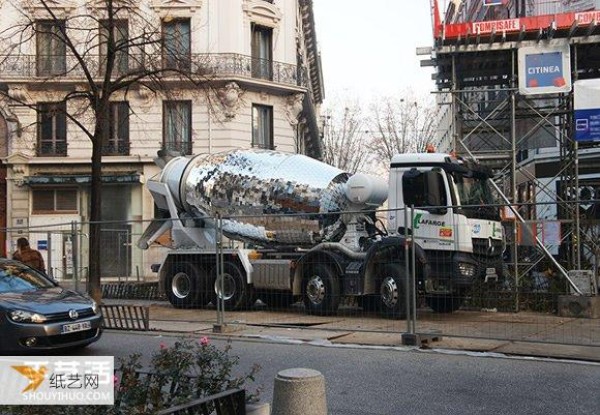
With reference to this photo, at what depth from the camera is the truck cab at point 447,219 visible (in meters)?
11.9

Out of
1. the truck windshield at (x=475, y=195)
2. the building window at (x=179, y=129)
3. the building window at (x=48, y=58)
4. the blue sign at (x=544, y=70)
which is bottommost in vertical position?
the truck windshield at (x=475, y=195)

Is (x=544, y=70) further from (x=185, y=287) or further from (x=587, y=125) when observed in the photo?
(x=185, y=287)

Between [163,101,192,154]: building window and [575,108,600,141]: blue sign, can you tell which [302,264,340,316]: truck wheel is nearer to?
[575,108,600,141]: blue sign

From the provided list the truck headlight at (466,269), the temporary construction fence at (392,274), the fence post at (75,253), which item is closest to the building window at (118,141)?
the temporary construction fence at (392,274)

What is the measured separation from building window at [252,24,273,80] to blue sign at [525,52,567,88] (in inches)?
693

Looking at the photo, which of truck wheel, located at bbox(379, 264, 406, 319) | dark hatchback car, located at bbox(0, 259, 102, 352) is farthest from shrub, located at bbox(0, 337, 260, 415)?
truck wheel, located at bbox(379, 264, 406, 319)

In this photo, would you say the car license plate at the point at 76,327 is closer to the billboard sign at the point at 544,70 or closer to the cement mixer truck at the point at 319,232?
the cement mixer truck at the point at 319,232

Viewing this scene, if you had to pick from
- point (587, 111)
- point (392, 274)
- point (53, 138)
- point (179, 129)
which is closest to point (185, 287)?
point (392, 274)

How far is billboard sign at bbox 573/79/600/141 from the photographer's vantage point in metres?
14.8

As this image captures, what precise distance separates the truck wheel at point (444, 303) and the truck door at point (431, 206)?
1.33m

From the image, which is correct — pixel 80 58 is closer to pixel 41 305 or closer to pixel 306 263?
pixel 306 263

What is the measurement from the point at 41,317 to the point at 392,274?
6.58 metres

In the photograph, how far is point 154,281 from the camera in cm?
1762

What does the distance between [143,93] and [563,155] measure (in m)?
19.3
